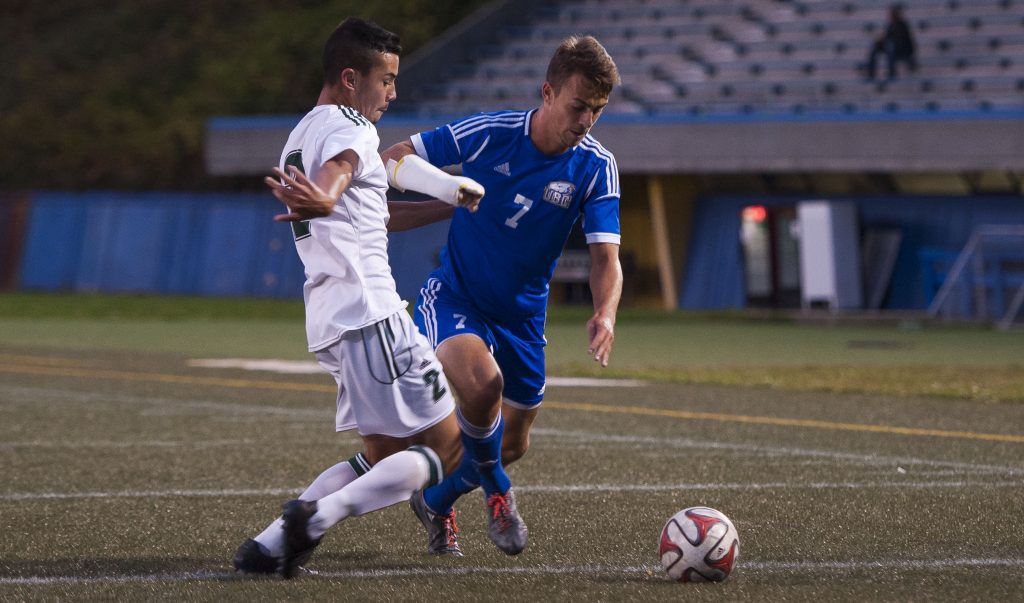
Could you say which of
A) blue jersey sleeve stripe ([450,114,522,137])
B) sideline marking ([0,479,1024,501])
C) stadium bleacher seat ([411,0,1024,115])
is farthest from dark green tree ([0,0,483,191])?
blue jersey sleeve stripe ([450,114,522,137])

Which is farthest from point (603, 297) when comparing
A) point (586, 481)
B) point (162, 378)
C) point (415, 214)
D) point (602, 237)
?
point (162, 378)

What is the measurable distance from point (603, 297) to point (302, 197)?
1445mm

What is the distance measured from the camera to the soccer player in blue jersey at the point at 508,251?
258 inches

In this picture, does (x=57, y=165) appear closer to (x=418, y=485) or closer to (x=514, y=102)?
(x=514, y=102)

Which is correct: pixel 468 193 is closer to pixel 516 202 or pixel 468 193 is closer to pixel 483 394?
pixel 483 394

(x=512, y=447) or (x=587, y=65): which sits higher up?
(x=587, y=65)

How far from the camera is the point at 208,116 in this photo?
1726 inches

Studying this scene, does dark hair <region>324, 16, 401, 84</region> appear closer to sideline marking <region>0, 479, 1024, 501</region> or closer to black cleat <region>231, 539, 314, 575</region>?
black cleat <region>231, 539, 314, 575</region>

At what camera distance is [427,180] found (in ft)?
19.5

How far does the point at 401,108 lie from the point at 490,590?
3174 centimetres

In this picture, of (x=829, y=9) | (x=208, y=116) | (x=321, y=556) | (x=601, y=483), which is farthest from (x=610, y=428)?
(x=208, y=116)

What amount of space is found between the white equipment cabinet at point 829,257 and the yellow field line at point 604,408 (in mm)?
14848

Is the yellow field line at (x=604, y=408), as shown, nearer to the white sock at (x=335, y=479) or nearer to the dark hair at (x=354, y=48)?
the white sock at (x=335, y=479)

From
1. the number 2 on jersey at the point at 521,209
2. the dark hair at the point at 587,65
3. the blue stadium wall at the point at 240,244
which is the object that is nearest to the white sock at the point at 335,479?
the number 2 on jersey at the point at 521,209
